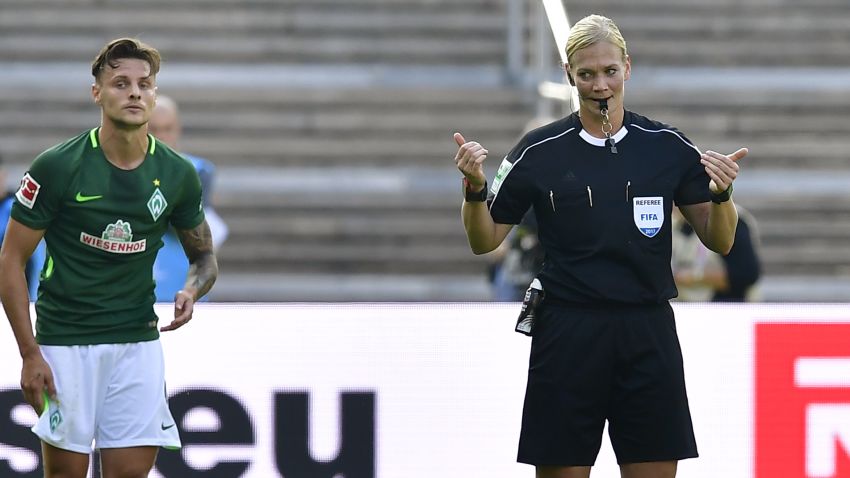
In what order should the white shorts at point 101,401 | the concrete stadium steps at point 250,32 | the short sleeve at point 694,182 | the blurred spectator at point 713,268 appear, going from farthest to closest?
the concrete stadium steps at point 250,32 < the blurred spectator at point 713,268 < the white shorts at point 101,401 < the short sleeve at point 694,182

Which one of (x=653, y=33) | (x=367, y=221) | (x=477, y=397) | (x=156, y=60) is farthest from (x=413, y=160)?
(x=156, y=60)

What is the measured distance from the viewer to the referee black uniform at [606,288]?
434 cm

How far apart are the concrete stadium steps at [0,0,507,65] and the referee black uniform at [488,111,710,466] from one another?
6.80m

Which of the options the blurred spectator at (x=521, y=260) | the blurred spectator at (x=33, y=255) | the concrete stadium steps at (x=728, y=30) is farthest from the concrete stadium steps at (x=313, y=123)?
the blurred spectator at (x=521, y=260)

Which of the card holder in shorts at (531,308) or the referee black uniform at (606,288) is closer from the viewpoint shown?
the referee black uniform at (606,288)

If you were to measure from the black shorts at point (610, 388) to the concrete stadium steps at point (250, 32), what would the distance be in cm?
691

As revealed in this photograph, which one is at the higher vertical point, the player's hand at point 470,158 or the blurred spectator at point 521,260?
the player's hand at point 470,158

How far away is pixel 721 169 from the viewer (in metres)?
4.25

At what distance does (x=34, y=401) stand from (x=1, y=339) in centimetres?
127

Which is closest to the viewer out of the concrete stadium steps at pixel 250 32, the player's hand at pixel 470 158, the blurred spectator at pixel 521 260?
the player's hand at pixel 470 158

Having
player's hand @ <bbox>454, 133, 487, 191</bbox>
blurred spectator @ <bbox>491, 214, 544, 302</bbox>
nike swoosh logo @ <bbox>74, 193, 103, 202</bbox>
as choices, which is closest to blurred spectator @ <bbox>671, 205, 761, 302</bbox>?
blurred spectator @ <bbox>491, 214, 544, 302</bbox>

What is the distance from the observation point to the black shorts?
4379mm

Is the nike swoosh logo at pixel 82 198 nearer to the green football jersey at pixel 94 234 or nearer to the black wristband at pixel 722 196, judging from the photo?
the green football jersey at pixel 94 234

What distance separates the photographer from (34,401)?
4488 millimetres
